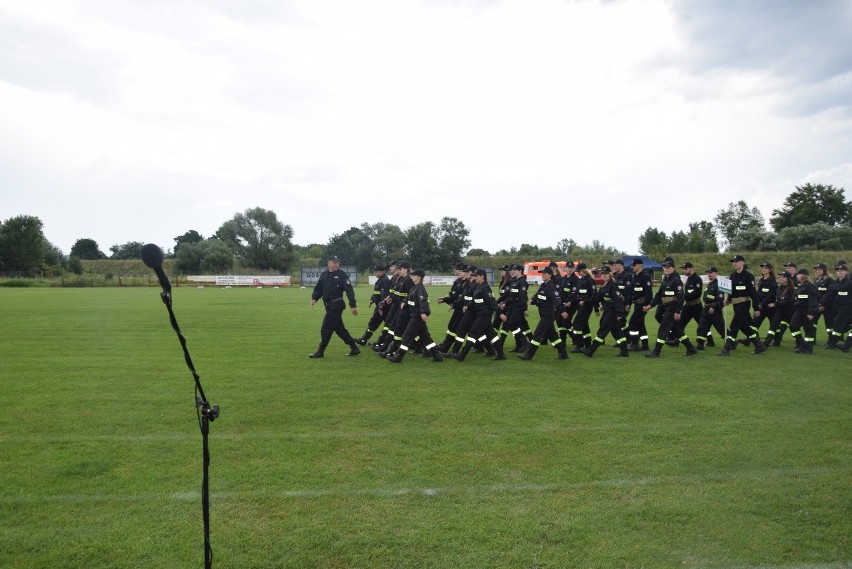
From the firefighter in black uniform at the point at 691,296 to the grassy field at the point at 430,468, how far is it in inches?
108

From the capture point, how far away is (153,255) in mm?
2969

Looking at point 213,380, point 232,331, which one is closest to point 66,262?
point 232,331

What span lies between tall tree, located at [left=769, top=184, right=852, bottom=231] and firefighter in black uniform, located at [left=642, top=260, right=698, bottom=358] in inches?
2567

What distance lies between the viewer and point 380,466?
5.70 m

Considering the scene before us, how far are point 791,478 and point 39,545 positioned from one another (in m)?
5.78

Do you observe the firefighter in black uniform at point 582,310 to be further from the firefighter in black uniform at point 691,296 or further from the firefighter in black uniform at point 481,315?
the firefighter in black uniform at point 481,315

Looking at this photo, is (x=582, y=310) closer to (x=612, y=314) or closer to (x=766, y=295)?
(x=612, y=314)

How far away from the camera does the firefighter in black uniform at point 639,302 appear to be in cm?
1344

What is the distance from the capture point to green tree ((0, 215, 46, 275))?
59094 millimetres

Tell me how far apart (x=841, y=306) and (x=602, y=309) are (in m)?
5.49

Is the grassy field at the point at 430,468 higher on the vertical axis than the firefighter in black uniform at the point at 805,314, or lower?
lower

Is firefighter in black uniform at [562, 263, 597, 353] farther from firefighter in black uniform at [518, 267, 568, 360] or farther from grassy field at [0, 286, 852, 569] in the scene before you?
grassy field at [0, 286, 852, 569]

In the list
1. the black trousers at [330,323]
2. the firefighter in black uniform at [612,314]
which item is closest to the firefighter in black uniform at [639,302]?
the firefighter in black uniform at [612,314]

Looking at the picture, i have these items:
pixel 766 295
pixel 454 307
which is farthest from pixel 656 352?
pixel 454 307
